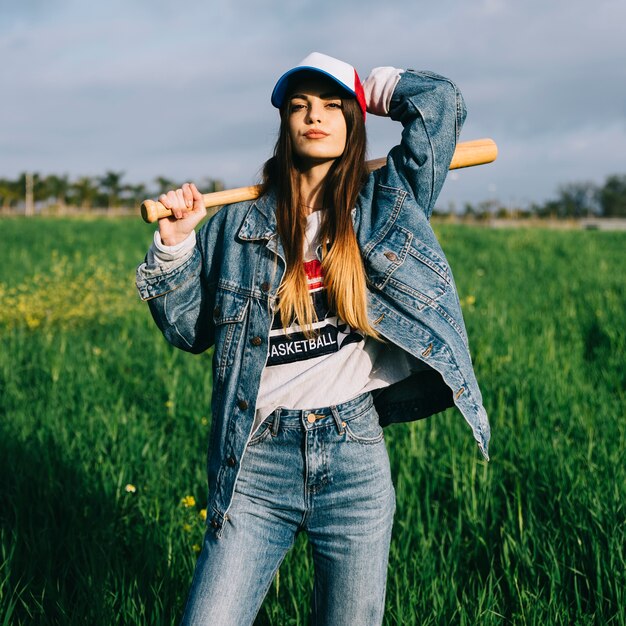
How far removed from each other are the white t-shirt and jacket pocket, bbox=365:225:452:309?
144mm

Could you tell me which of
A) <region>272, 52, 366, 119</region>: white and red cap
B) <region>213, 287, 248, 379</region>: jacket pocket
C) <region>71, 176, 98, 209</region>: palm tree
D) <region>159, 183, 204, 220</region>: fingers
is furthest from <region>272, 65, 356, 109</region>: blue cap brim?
<region>71, 176, 98, 209</region>: palm tree

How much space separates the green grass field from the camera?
2492mm

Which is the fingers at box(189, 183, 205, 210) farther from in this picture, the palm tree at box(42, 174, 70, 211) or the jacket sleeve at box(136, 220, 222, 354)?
the palm tree at box(42, 174, 70, 211)

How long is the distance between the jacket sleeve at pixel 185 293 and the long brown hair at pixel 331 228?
9.2 inches

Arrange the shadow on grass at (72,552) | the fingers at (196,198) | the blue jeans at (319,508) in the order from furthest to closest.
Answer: the shadow on grass at (72,552), the fingers at (196,198), the blue jeans at (319,508)

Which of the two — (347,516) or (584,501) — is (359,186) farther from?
(584,501)

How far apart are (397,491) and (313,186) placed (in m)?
1.60

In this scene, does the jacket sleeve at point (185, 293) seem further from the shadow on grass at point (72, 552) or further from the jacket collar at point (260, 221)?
the shadow on grass at point (72, 552)

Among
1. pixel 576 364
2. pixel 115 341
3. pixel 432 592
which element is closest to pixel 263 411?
pixel 432 592

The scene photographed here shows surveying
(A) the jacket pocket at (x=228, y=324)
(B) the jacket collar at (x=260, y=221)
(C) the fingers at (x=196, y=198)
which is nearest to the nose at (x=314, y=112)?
(B) the jacket collar at (x=260, y=221)

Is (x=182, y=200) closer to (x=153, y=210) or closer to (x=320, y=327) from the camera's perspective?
(x=153, y=210)

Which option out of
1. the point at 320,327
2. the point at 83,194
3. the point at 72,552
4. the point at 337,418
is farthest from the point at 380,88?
the point at 83,194

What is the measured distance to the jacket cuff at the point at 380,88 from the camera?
201 cm

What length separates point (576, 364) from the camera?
17.6ft
